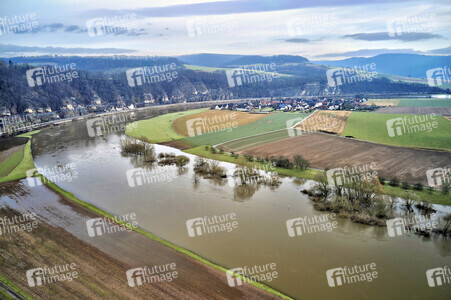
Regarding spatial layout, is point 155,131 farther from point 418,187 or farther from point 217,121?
point 418,187

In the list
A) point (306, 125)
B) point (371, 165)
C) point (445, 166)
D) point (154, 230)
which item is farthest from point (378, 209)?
point (306, 125)

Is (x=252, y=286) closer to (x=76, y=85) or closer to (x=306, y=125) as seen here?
(x=306, y=125)

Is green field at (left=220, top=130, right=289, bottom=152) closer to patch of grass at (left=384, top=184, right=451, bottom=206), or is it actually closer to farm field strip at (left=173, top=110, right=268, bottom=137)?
farm field strip at (left=173, top=110, right=268, bottom=137)

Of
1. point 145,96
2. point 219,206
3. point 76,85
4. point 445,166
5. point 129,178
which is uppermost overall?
point 76,85


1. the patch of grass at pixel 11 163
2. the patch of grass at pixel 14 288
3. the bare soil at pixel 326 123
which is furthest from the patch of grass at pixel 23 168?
the bare soil at pixel 326 123

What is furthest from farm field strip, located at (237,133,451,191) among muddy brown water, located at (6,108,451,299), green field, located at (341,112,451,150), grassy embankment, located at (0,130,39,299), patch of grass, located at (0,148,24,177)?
patch of grass, located at (0,148,24,177)
